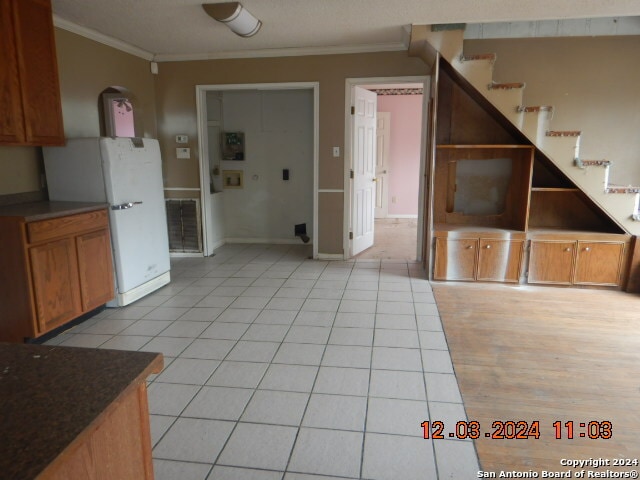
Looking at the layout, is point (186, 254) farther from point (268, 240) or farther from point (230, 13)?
point (230, 13)

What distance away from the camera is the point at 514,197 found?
4.58 metres

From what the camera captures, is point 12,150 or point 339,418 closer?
point 339,418

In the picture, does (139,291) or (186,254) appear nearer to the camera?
(139,291)

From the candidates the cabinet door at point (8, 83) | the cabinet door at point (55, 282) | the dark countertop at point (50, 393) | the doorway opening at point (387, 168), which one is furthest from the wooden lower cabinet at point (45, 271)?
the doorway opening at point (387, 168)

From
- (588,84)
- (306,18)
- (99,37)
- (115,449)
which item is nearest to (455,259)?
(588,84)

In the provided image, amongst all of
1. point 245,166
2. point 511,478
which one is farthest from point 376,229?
point 511,478

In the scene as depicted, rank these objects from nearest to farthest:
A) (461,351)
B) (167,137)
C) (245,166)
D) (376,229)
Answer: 1. (461,351)
2. (167,137)
3. (245,166)
4. (376,229)

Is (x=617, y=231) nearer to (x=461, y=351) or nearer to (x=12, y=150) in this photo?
(x=461, y=351)

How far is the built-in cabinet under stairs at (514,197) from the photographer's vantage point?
3.99 meters

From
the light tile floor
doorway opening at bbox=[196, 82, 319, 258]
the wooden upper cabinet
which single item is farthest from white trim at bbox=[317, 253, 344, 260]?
the wooden upper cabinet

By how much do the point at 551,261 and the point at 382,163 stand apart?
185 inches

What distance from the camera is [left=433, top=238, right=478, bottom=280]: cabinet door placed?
14.2ft

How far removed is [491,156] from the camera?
4.65m

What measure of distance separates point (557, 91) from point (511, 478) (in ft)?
13.1
